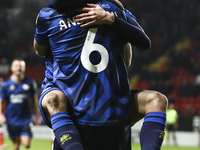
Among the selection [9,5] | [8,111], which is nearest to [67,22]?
[8,111]

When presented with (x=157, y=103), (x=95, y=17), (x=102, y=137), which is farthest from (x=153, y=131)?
(x=95, y=17)

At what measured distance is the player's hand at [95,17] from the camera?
7.75ft

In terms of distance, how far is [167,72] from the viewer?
A: 16.7 m

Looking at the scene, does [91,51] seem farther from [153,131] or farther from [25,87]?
[25,87]

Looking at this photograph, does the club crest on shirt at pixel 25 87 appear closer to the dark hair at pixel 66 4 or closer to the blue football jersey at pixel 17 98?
the blue football jersey at pixel 17 98

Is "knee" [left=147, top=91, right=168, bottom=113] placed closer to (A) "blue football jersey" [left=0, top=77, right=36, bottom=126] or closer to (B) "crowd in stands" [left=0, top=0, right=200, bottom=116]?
(A) "blue football jersey" [left=0, top=77, right=36, bottom=126]

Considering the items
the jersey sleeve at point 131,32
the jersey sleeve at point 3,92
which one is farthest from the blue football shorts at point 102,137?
the jersey sleeve at point 3,92

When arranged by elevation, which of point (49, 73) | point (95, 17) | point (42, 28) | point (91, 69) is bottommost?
point (49, 73)

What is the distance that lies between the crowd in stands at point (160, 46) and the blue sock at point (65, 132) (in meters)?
12.1

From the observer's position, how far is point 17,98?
7762 millimetres

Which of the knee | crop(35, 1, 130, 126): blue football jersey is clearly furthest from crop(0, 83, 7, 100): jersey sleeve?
the knee

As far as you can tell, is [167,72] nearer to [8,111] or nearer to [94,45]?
[8,111]

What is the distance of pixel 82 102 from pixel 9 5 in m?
22.1

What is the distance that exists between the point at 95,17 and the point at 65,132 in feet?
2.33
